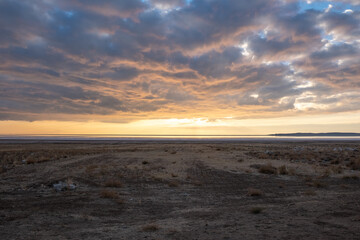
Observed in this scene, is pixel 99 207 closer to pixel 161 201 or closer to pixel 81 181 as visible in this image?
pixel 161 201

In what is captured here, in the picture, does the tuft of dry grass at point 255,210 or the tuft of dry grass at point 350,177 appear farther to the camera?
the tuft of dry grass at point 350,177

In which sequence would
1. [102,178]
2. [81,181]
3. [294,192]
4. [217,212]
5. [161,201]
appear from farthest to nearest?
[102,178] → [81,181] → [294,192] → [161,201] → [217,212]

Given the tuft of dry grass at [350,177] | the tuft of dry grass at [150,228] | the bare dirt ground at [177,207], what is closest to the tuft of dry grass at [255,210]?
the bare dirt ground at [177,207]

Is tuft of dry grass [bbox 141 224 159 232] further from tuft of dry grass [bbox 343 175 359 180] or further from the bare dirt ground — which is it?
tuft of dry grass [bbox 343 175 359 180]

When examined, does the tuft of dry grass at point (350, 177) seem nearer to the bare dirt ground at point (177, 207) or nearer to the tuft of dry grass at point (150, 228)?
the bare dirt ground at point (177, 207)

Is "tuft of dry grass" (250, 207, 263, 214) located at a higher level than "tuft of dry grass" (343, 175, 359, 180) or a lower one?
higher

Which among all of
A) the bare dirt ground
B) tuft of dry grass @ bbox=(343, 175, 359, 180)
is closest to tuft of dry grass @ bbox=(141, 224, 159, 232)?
the bare dirt ground

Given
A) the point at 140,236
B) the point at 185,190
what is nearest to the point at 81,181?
the point at 185,190

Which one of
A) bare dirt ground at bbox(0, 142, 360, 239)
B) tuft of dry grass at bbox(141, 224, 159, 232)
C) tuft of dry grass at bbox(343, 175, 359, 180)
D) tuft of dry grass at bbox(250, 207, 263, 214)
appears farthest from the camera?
tuft of dry grass at bbox(343, 175, 359, 180)

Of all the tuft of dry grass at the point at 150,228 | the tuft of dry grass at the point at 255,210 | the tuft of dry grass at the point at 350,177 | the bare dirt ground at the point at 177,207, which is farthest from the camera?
the tuft of dry grass at the point at 350,177

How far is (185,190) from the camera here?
15789 mm

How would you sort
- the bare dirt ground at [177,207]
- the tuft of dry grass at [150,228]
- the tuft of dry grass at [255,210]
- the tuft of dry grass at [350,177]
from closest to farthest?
the bare dirt ground at [177,207] → the tuft of dry grass at [150,228] → the tuft of dry grass at [255,210] → the tuft of dry grass at [350,177]

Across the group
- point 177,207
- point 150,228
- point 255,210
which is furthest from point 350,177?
point 150,228

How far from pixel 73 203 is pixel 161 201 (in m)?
3.97
